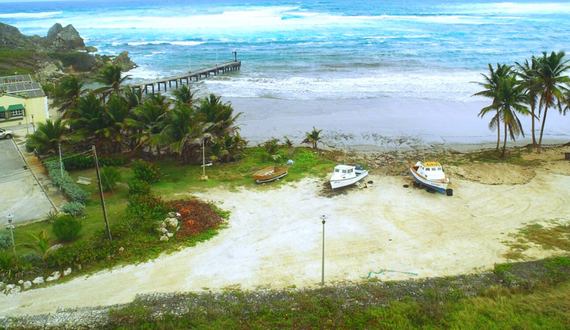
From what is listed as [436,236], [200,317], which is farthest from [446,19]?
[200,317]

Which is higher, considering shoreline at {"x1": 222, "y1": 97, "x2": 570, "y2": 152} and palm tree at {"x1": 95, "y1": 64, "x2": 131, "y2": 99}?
palm tree at {"x1": 95, "y1": 64, "x2": 131, "y2": 99}

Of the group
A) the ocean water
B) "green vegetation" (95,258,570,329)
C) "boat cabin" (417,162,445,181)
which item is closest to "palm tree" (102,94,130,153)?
"green vegetation" (95,258,570,329)

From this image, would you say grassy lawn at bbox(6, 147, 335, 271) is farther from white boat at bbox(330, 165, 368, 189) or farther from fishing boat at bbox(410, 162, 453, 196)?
fishing boat at bbox(410, 162, 453, 196)

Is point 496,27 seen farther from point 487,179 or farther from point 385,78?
point 487,179

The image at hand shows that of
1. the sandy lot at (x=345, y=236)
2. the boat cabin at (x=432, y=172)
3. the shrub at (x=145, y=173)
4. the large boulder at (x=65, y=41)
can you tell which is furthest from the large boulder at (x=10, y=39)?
the boat cabin at (x=432, y=172)

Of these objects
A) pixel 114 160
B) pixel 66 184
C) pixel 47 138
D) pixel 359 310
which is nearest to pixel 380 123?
pixel 114 160

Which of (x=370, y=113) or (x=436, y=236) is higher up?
(x=370, y=113)
